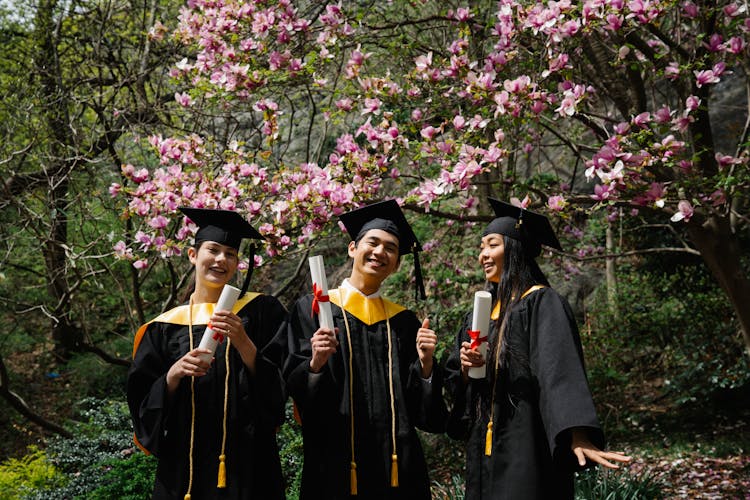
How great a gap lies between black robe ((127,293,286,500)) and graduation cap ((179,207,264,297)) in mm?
291

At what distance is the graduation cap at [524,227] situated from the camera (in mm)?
3109

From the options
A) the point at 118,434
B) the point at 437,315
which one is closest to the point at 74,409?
the point at 118,434

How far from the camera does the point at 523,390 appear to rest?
2.86 metres

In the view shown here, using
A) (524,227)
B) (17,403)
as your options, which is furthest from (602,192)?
(17,403)

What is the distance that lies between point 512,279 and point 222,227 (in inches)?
50.2

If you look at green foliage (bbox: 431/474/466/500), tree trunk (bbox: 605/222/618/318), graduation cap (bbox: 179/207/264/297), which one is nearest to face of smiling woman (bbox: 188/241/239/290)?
graduation cap (bbox: 179/207/264/297)

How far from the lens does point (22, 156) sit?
6.97 m

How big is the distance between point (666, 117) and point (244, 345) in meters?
2.31

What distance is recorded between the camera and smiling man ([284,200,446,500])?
290 centimetres

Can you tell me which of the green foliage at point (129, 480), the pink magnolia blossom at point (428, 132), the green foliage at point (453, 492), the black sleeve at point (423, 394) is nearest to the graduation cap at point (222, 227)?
the black sleeve at point (423, 394)

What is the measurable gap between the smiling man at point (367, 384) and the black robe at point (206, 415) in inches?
5.3

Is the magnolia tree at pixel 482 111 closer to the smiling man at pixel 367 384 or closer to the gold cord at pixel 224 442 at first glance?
the smiling man at pixel 367 384

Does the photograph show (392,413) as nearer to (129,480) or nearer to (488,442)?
(488,442)

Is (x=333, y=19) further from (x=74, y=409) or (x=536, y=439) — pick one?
(x=74, y=409)
